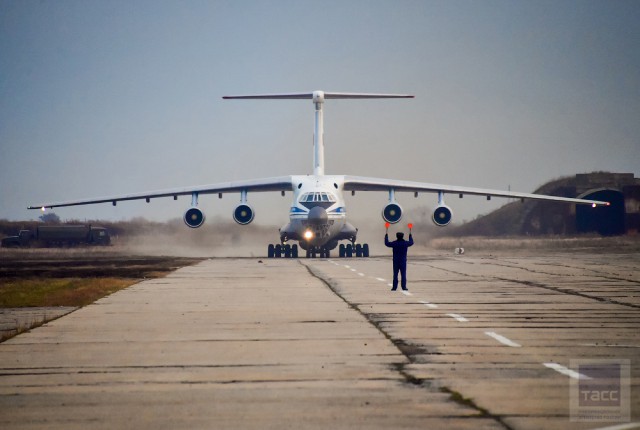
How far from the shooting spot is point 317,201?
128ft

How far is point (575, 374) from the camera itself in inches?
319

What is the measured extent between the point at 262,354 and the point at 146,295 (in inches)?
352

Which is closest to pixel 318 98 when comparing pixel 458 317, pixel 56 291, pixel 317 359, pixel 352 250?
pixel 352 250

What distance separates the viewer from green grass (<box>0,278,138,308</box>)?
17.8 metres

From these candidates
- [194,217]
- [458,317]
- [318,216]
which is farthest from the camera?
[194,217]

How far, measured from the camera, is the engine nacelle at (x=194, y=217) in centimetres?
4166

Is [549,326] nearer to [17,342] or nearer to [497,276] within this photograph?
[17,342]

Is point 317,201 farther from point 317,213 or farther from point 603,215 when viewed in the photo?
point 603,215

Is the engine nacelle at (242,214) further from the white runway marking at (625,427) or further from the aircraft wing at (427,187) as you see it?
the white runway marking at (625,427)

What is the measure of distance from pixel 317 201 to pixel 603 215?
94.0 ft

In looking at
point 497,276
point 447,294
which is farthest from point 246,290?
point 497,276

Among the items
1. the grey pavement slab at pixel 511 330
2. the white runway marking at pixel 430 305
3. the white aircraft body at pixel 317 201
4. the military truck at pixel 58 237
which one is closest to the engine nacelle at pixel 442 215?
the white aircraft body at pixel 317 201

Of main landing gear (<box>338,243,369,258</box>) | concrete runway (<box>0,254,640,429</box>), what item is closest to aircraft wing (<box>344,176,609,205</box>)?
main landing gear (<box>338,243,369,258</box>)

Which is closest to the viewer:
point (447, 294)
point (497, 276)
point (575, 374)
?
point (575, 374)
